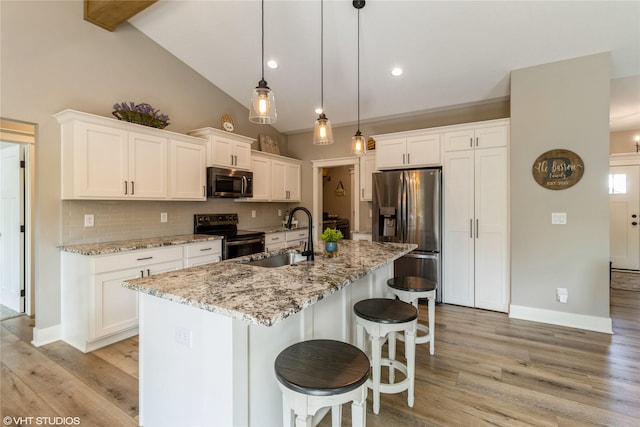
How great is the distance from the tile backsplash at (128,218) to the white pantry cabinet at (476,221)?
Result: 328 cm

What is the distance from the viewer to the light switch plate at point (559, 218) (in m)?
3.22

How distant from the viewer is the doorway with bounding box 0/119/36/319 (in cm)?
341

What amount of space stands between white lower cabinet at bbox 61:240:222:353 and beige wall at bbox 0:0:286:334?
0.68 feet

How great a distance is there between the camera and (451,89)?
3893mm

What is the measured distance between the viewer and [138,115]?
3.17 meters

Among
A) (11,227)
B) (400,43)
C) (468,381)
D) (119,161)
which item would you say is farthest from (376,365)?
(11,227)

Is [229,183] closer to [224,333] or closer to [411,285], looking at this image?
[411,285]

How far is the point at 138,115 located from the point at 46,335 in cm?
233

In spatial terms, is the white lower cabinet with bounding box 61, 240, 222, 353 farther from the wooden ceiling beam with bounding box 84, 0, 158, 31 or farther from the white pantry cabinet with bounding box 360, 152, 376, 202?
the white pantry cabinet with bounding box 360, 152, 376, 202

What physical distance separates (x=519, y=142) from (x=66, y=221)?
4.93 m

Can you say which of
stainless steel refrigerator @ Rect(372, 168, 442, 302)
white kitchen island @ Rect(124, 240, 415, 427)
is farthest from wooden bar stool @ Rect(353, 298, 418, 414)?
stainless steel refrigerator @ Rect(372, 168, 442, 302)

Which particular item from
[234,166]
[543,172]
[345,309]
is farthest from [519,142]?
[234,166]

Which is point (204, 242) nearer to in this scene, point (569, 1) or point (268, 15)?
point (268, 15)

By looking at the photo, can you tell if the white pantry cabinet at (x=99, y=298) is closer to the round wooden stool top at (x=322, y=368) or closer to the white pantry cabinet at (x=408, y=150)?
the round wooden stool top at (x=322, y=368)
